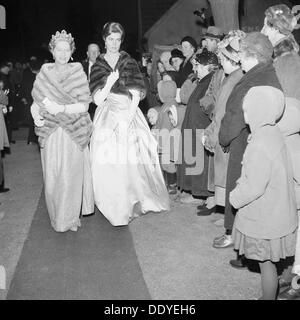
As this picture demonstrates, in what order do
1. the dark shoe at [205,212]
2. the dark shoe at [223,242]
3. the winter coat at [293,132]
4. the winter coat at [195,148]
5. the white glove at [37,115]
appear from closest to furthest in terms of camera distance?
1. the winter coat at [293,132]
2. the dark shoe at [223,242]
3. the white glove at [37,115]
4. the winter coat at [195,148]
5. the dark shoe at [205,212]

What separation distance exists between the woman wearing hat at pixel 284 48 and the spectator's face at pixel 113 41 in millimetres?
1740

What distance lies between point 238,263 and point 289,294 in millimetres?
635

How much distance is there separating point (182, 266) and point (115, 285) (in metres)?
0.65

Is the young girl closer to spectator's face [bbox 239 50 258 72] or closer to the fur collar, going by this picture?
spectator's face [bbox 239 50 258 72]

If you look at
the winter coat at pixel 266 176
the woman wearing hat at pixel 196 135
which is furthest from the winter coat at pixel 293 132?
the woman wearing hat at pixel 196 135

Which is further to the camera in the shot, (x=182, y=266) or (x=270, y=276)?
(x=182, y=266)

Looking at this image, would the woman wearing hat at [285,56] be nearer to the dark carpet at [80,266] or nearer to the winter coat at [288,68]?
the winter coat at [288,68]

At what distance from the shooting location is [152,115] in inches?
247

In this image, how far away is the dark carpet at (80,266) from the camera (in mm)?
3529

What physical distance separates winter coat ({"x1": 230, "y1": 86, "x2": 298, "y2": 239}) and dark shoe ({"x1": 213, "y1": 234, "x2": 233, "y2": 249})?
1279mm

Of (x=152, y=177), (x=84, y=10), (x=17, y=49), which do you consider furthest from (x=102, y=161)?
(x=84, y=10)

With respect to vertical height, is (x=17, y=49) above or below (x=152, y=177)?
above

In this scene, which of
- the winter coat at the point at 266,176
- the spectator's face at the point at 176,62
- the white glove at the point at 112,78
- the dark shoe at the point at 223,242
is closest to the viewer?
the winter coat at the point at 266,176
